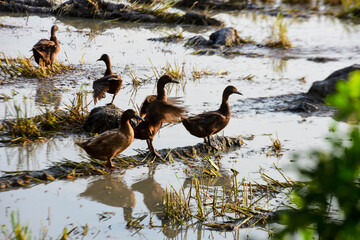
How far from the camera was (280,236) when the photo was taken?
0.89 metres

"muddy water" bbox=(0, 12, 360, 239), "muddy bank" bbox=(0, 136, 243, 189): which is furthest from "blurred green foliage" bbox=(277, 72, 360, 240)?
"muddy bank" bbox=(0, 136, 243, 189)

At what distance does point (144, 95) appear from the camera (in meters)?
8.52

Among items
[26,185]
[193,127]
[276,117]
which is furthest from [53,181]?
[276,117]

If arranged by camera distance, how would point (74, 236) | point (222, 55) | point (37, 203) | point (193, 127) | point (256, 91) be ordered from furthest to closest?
point (222, 55), point (256, 91), point (193, 127), point (37, 203), point (74, 236)

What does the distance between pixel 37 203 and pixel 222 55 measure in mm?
8851

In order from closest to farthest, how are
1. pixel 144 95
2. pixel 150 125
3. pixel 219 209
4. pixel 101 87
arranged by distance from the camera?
pixel 219 209 < pixel 150 125 < pixel 101 87 < pixel 144 95

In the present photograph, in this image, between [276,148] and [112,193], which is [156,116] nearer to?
[112,193]

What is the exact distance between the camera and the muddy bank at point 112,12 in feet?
55.3

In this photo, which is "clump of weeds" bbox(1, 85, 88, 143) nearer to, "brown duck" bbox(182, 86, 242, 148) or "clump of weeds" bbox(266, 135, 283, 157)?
"brown duck" bbox(182, 86, 242, 148)

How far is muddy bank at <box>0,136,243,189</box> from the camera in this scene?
189 inches

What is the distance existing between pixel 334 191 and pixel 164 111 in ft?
15.0

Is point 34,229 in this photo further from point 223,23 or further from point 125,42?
point 223,23

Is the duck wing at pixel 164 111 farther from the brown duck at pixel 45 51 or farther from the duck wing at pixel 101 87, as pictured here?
the brown duck at pixel 45 51

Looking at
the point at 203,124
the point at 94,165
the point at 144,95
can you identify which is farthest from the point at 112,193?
the point at 144,95
